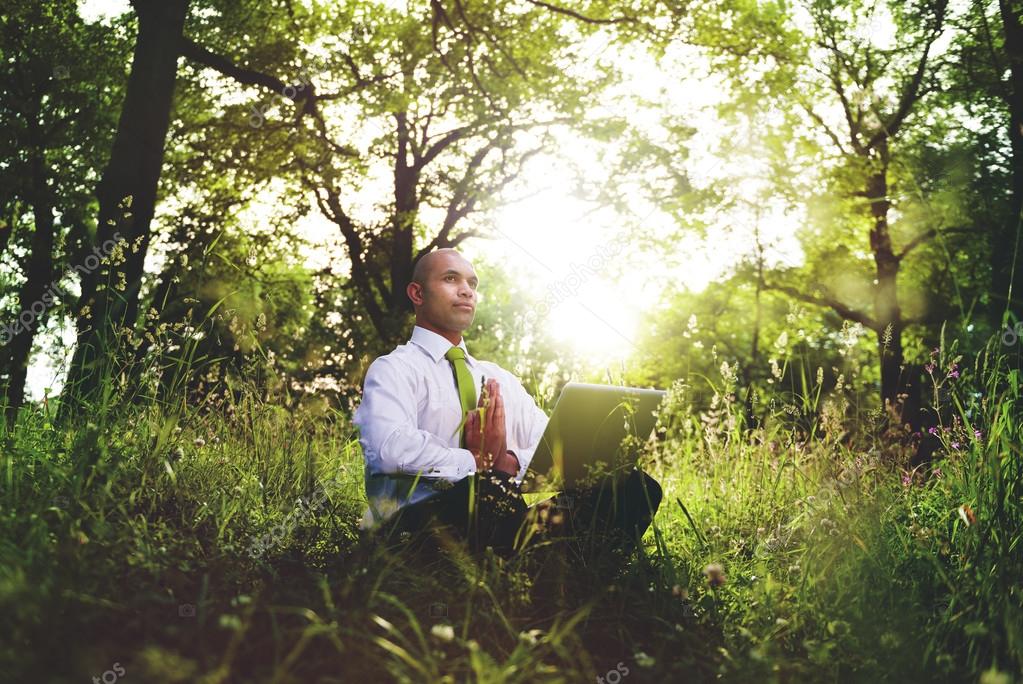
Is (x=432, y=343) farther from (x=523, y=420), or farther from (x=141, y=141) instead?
(x=141, y=141)

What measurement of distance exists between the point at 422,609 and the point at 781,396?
104 inches

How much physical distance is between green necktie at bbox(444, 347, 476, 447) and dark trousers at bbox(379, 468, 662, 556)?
608 mm

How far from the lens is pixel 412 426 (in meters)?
3.55

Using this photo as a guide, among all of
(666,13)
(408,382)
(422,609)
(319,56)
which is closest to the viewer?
(422,609)

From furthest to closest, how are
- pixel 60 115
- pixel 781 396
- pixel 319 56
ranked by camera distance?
pixel 60 115, pixel 319 56, pixel 781 396

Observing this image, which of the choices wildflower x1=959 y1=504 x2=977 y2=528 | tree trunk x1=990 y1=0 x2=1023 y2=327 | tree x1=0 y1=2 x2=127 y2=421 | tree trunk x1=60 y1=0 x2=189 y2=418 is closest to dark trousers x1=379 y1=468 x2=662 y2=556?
wildflower x1=959 y1=504 x2=977 y2=528

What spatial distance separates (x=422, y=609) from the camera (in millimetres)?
2789

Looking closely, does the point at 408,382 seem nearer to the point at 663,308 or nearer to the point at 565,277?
the point at 565,277

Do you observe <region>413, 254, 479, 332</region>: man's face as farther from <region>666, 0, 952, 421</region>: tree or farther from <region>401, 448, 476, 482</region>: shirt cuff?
<region>666, 0, 952, 421</region>: tree

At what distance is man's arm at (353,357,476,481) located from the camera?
11.0ft

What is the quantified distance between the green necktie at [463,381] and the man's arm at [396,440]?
30 centimetres

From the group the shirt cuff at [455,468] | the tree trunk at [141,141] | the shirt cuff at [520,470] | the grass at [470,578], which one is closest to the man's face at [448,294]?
the shirt cuff at [520,470]

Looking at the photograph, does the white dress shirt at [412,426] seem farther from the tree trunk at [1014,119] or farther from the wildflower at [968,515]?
the tree trunk at [1014,119]

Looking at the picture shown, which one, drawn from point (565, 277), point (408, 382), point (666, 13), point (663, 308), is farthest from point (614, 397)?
point (663, 308)
